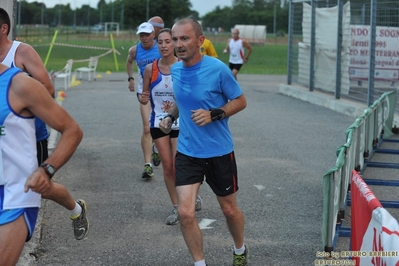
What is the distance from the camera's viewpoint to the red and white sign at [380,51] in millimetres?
17166

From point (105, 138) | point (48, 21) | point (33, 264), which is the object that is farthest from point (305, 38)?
point (48, 21)

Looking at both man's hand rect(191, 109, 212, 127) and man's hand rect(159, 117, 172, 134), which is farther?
man's hand rect(159, 117, 172, 134)

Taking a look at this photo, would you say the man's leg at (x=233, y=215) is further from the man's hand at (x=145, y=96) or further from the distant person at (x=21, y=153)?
the man's hand at (x=145, y=96)

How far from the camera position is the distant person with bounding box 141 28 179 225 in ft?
25.2

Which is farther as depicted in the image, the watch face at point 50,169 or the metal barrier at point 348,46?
the metal barrier at point 348,46

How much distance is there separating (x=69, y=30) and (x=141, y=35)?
210 feet

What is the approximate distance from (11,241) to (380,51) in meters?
14.7

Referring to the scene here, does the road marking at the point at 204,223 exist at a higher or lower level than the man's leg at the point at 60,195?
lower

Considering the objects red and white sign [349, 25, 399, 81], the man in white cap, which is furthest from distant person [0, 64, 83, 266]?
red and white sign [349, 25, 399, 81]

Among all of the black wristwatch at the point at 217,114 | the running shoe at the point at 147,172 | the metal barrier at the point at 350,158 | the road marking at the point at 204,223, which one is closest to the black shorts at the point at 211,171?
the black wristwatch at the point at 217,114

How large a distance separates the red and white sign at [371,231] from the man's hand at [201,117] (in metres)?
Result: 1.12

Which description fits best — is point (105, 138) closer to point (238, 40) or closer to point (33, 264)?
point (33, 264)

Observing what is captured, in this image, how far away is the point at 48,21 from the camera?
6656 centimetres

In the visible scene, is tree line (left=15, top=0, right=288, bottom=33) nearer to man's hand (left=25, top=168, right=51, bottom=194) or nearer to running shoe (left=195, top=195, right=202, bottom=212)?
running shoe (left=195, top=195, right=202, bottom=212)
